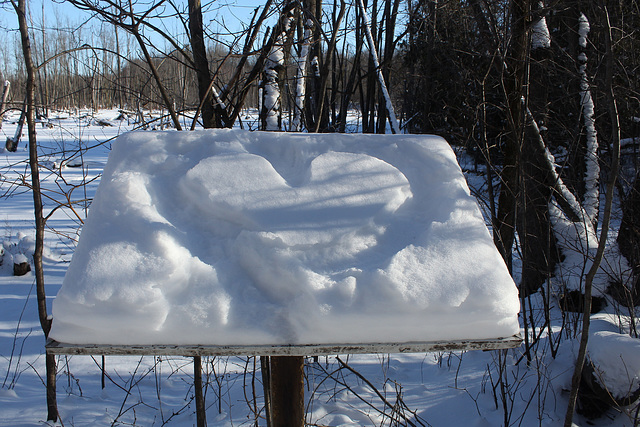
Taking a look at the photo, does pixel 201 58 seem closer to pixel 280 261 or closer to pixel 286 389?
pixel 280 261

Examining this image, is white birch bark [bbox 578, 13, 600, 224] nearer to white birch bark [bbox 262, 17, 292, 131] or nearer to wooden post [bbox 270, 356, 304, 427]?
white birch bark [bbox 262, 17, 292, 131]

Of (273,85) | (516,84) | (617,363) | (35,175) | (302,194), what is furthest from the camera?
(273,85)

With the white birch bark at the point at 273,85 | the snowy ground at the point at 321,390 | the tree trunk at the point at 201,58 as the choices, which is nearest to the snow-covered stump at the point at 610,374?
the snowy ground at the point at 321,390

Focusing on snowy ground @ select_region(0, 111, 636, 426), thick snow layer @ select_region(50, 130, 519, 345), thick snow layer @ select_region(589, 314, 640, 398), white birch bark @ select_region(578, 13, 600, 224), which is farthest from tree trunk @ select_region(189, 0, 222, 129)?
white birch bark @ select_region(578, 13, 600, 224)

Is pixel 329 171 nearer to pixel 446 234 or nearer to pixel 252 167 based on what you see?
pixel 252 167

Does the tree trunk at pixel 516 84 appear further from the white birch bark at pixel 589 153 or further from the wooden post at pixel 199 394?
the wooden post at pixel 199 394

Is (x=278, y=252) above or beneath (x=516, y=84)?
beneath

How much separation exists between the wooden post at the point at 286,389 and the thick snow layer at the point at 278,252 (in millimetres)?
463

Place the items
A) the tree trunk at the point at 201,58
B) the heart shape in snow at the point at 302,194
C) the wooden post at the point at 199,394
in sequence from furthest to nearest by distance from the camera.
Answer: the tree trunk at the point at 201,58, the wooden post at the point at 199,394, the heart shape in snow at the point at 302,194

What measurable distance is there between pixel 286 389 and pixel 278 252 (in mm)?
629

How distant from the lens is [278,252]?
59.1 inches

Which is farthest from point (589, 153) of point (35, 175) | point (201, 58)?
point (35, 175)

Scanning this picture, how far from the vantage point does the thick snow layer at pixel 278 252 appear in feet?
4.44

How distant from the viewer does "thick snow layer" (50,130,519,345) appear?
1.35 meters
